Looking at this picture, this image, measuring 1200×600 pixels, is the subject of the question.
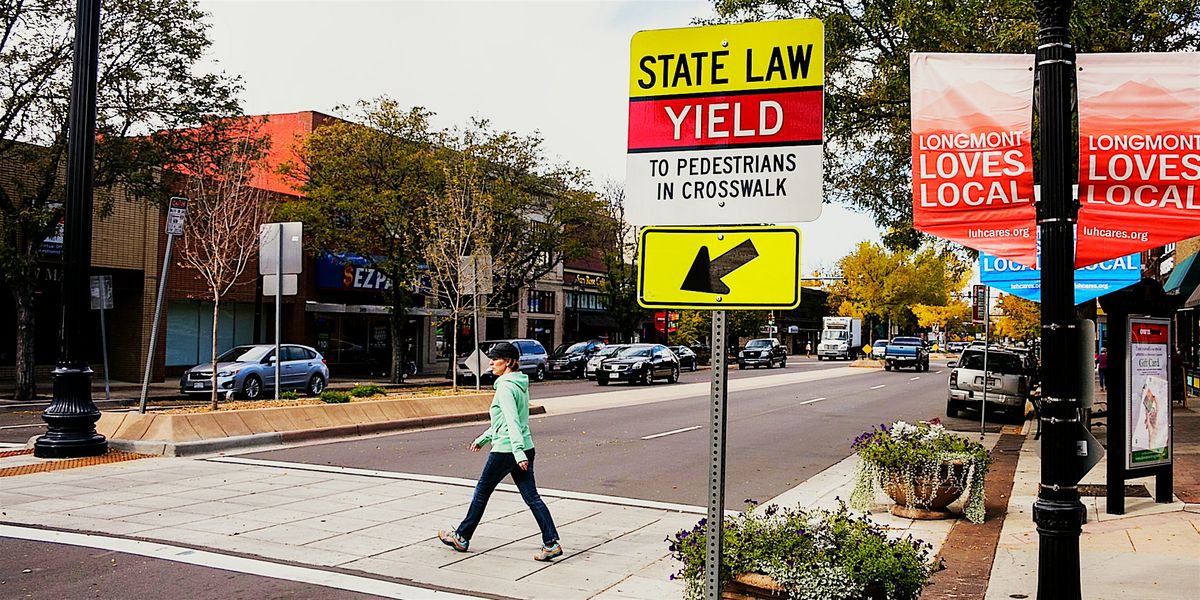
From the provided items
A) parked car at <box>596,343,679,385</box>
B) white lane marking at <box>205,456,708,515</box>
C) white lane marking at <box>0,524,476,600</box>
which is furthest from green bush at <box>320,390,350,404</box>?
parked car at <box>596,343,679,385</box>

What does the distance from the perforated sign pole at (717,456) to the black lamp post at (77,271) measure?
1143 centimetres

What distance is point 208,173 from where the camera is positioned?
27.8 m

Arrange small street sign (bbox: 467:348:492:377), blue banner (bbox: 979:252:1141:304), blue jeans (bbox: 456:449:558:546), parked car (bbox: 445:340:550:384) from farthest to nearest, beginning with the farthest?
parked car (bbox: 445:340:550:384) < small street sign (bbox: 467:348:492:377) < blue banner (bbox: 979:252:1141:304) < blue jeans (bbox: 456:449:558:546)

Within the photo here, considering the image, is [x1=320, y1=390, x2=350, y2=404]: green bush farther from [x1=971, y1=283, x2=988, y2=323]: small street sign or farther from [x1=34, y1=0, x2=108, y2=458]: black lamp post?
[x1=971, y1=283, x2=988, y2=323]: small street sign

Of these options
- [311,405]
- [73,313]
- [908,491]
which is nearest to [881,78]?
[908,491]

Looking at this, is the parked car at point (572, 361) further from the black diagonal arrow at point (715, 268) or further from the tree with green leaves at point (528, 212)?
the black diagonal arrow at point (715, 268)

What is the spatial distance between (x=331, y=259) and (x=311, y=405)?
23.8 metres

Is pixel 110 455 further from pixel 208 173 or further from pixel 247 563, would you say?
pixel 208 173

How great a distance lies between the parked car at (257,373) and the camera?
80.2ft

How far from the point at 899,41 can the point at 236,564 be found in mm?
12794

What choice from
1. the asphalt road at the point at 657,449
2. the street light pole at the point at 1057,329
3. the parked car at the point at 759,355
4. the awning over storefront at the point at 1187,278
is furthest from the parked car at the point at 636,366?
the street light pole at the point at 1057,329

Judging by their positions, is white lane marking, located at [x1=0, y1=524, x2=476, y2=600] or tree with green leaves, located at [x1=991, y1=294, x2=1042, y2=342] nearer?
white lane marking, located at [x1=0, y1=524, x2=476, y2=600]

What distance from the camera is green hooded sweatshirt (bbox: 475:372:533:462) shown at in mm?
7613

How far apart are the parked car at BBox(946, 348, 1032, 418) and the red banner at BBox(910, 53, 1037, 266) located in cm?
1528
